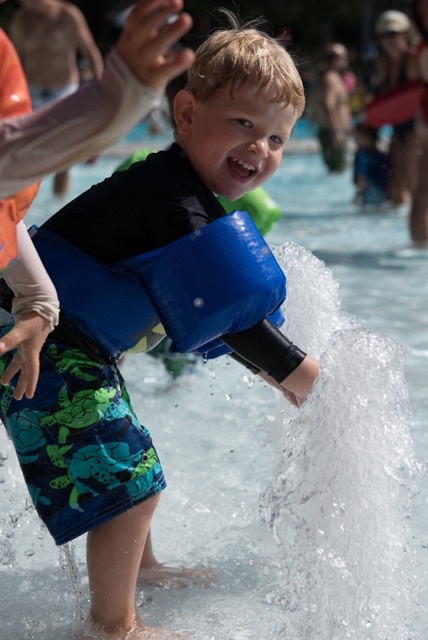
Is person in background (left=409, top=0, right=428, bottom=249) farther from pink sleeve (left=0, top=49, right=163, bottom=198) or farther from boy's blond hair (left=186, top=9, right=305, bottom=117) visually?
pink sleeve (left=0, top=49, right=163, bottom=198)

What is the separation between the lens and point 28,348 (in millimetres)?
1976

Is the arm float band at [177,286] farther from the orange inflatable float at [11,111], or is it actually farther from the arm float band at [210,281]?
the orange inflatable float at [11,111]

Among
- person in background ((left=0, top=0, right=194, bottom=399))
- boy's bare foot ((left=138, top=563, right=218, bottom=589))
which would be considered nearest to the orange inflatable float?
person in background ((left=0, top=0, right=194, bottom=399))

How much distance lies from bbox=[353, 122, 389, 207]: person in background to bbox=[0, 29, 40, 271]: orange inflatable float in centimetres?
798

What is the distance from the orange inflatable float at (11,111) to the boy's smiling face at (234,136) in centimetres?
56

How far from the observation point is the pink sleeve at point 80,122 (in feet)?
5.05

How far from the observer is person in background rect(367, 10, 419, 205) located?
887 centimetres

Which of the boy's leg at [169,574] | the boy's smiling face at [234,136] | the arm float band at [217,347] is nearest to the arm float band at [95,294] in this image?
the arm float band at [217,347]

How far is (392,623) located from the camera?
2.28 metres

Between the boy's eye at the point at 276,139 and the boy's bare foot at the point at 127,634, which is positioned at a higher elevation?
the boy's eye at the point at 276,139

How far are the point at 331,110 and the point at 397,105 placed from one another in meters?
4.11

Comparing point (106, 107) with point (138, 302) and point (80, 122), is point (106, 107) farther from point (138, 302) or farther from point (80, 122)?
point (138, 302)

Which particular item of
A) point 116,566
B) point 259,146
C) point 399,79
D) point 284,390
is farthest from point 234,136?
point 399,79

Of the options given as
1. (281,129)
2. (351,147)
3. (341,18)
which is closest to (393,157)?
(351,147)
